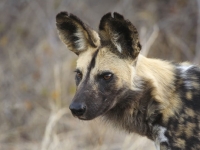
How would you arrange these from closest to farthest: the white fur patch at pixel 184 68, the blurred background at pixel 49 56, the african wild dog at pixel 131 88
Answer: the african wild dog at pixel 131 88 → the white fur patch at pixel 184 68 → the blurred background at pixel 49 56

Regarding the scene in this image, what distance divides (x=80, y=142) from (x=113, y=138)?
60 cm

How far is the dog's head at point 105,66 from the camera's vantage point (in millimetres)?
3418

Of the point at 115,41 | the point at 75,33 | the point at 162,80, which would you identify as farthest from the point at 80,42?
the point at 162,80

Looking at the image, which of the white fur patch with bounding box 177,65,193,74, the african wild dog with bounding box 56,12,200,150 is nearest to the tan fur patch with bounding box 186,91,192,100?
the african wild dog with bounding box 56,12,200,150

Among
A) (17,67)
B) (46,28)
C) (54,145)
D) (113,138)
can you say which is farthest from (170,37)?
(54,145)

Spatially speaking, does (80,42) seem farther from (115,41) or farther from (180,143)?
(180,143)

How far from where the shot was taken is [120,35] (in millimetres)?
3541

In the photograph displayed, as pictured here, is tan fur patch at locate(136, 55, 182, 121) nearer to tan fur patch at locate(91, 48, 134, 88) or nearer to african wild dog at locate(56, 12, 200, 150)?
african wild dog at locate(56, 12, 200, 150)

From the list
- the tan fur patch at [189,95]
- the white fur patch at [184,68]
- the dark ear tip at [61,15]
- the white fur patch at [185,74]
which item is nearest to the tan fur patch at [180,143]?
the tan fur patch at [189,95]

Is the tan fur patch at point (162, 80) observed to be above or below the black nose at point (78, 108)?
above

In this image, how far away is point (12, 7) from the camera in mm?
9945

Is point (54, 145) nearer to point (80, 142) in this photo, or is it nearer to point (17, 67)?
point (80, 142)

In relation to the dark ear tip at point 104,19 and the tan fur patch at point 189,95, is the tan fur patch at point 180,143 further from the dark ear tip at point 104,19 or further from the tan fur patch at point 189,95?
the dark ear tip at point 104,19

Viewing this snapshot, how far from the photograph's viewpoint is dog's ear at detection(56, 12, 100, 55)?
12.3 ft
